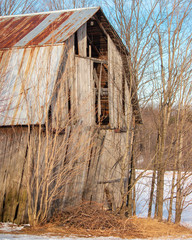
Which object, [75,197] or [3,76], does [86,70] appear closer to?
[3,76]

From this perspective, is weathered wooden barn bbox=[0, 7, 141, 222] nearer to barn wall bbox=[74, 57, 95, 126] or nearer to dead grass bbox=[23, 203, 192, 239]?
barn wall bbox=[74, 57, 95, 126]

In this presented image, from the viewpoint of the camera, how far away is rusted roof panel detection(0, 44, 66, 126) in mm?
7273

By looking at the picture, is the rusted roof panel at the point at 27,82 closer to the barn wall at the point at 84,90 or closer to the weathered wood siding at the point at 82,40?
the barn wall at the point at 84,90

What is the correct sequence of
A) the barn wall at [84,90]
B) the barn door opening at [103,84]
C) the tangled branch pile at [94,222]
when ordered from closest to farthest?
the tangled branch pile at [94,222] < the barn wall at [84,90] < the barn door opening at [103,84]

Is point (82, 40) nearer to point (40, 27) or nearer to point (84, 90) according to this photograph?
point (40, 27)

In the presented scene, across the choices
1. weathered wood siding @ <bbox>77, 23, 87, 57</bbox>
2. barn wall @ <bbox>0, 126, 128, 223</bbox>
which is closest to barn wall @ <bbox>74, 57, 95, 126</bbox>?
weathered wood siding @ <bbox>77, 23, 87, 57</bbox>

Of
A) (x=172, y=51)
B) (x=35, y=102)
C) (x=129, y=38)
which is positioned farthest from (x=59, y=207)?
(x=172, y=51)

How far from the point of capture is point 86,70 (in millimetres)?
9383

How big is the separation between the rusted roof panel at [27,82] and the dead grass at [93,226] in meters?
2.27

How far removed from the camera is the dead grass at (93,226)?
21.2 feet

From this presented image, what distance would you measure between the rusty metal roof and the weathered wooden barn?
35 millimetres

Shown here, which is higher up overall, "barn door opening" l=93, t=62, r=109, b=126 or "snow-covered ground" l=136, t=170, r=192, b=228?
"barn door opening" l=93, t=62, r=109, b=126

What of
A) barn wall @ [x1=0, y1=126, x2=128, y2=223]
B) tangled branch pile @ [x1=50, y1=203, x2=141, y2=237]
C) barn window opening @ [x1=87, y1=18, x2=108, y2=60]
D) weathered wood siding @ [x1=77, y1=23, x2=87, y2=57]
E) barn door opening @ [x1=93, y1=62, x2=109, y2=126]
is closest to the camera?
tangled branch pile @ [x1=50, y1=203, x2=141, y2=237]

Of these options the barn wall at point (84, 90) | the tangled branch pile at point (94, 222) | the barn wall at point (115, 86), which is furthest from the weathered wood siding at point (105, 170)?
the tangled branch pile at point (94, 222)
